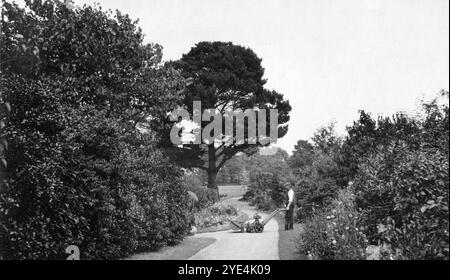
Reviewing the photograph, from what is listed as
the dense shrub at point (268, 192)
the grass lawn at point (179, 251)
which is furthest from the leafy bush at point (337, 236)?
the dense shrub at point (268, 192)

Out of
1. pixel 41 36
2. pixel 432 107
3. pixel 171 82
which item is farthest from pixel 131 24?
pixel 432 107

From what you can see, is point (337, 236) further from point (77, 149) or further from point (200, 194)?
point (200, 194)

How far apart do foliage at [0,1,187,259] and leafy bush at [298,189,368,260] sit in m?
5.53

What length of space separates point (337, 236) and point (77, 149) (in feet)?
22.0

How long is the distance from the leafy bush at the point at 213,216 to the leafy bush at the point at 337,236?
13837 millimetres

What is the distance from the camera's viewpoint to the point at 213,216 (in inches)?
1144

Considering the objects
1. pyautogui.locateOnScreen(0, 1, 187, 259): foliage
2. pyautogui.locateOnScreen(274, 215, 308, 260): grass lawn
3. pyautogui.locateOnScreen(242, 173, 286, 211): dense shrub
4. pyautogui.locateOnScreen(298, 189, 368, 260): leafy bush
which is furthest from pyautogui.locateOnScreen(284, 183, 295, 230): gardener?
pyautogui.locateOnScreen(242, 173, 286, 211): dense shrub

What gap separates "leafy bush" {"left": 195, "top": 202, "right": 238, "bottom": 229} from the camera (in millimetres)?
26431

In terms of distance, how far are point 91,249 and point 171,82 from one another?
11173 millimetres

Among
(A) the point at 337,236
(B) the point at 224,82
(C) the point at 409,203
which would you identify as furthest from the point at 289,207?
(B) the point at 224,82

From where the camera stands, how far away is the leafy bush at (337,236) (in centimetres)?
997

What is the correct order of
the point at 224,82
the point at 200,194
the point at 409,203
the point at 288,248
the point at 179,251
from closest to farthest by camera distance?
the point at 409,203 → the point at 288,248 → the point at 179,251 → the point at 200,194 → the point at 224,82

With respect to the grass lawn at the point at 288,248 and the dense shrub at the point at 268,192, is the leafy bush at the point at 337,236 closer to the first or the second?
the grass lawn at the point at 288,248

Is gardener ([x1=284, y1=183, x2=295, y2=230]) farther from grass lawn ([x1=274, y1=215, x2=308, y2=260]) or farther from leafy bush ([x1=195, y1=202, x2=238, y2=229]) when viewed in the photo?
leafy bush ([x1=195, y1=202, x2=238, y2=229])
